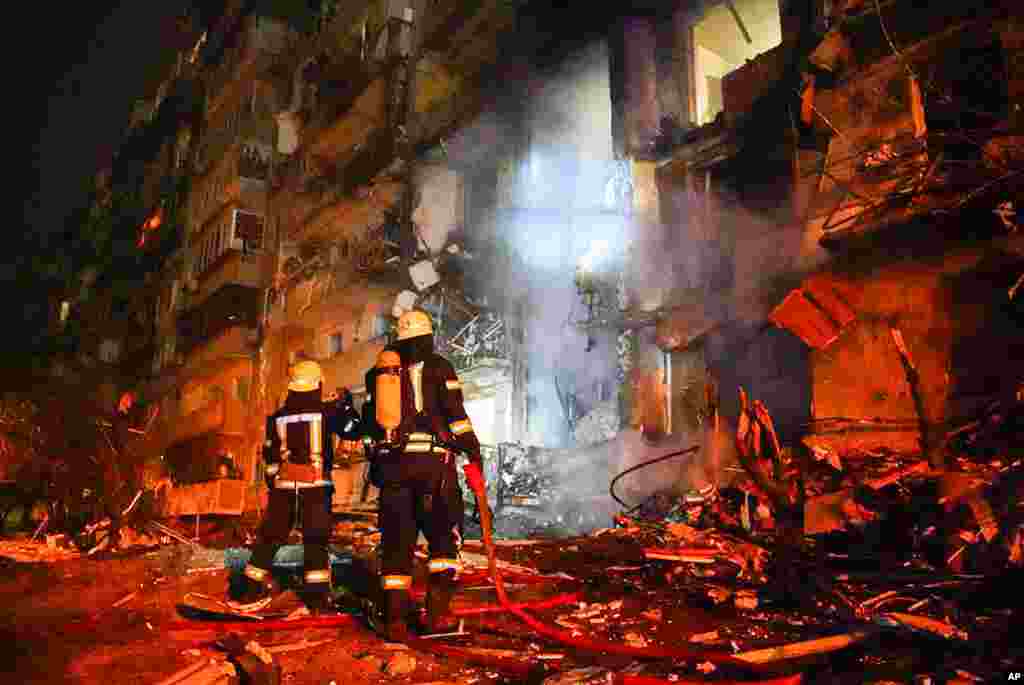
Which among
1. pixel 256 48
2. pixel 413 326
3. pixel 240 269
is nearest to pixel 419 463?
pixel 413 326

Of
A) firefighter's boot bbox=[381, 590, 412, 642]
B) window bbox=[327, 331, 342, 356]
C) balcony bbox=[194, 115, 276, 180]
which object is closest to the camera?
firefighter's boot bbox=[381, 590, 412, 642]

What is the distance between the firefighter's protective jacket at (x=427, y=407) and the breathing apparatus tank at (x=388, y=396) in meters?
0.05

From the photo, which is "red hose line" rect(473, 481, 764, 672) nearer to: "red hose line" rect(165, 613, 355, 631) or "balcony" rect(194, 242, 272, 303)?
"red hose line" rect(165, 613, 355, 631)

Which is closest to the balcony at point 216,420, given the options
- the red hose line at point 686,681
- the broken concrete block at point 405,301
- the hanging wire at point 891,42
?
the broken concrete block at point 405,301

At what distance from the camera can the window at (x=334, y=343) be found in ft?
80.2

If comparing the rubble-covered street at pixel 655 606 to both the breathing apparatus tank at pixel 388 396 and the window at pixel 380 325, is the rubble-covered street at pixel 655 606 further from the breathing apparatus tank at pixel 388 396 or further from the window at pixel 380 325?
the window at pixel 380 325

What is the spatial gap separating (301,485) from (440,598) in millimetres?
1610

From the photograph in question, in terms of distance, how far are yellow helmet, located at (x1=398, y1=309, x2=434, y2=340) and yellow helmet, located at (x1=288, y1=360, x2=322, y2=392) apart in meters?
0.95

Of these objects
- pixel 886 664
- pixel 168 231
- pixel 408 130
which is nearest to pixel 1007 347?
pixel 886 664

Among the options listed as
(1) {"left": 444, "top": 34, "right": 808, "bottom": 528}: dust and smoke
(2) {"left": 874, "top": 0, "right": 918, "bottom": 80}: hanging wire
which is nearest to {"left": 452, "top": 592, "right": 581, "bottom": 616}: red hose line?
(1) {"left": 444, "top": 34, "right": 808, "bottom": 528}: dust and smoke

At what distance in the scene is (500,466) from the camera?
614 inches

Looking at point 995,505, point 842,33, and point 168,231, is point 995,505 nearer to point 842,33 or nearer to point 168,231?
point 842,33

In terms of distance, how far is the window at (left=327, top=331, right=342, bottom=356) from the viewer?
80.2ft

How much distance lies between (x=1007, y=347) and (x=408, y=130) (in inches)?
678
